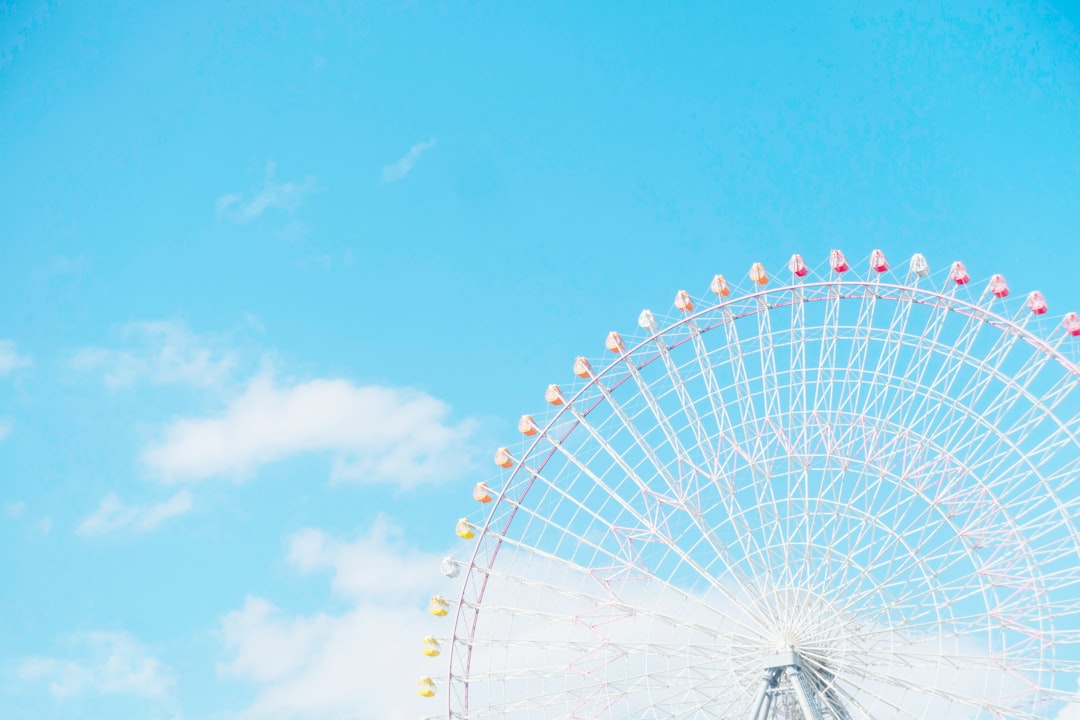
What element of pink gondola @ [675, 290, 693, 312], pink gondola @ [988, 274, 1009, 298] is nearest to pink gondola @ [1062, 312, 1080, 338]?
pink gondola @ [988, 274, 1009, 298]

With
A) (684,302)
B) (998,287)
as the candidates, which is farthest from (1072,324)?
(684,302)

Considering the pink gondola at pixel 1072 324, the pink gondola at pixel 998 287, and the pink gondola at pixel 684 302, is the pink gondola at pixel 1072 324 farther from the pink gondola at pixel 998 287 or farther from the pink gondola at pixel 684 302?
the pink gondola at pixel 684 302

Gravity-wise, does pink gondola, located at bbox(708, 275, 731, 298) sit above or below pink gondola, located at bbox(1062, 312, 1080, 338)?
above

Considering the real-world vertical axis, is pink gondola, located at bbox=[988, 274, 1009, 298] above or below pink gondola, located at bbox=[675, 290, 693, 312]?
below

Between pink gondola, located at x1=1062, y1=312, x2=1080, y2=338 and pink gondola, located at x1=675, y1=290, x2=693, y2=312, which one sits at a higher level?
pink gondola, located at x1=675, y1=290, x2=693, y2=312

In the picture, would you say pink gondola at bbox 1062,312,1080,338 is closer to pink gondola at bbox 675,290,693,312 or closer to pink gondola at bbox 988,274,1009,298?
pink gondola at bbox 988,274,1009,298

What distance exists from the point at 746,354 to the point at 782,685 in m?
14.7

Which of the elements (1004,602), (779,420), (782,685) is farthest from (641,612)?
(1004,602)

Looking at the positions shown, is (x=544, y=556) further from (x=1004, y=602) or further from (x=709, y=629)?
(x=1004, y=602)

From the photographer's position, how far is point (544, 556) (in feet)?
195

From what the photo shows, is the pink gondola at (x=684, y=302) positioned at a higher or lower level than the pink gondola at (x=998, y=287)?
higher

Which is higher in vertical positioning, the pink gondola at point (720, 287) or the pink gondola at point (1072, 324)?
the pink gondola at point (720, 287)

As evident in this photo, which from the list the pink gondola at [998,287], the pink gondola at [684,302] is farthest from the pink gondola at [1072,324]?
the pink gondola at [684,302]

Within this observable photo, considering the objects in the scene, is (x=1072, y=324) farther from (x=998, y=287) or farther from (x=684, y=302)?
(x=684, y=302)
